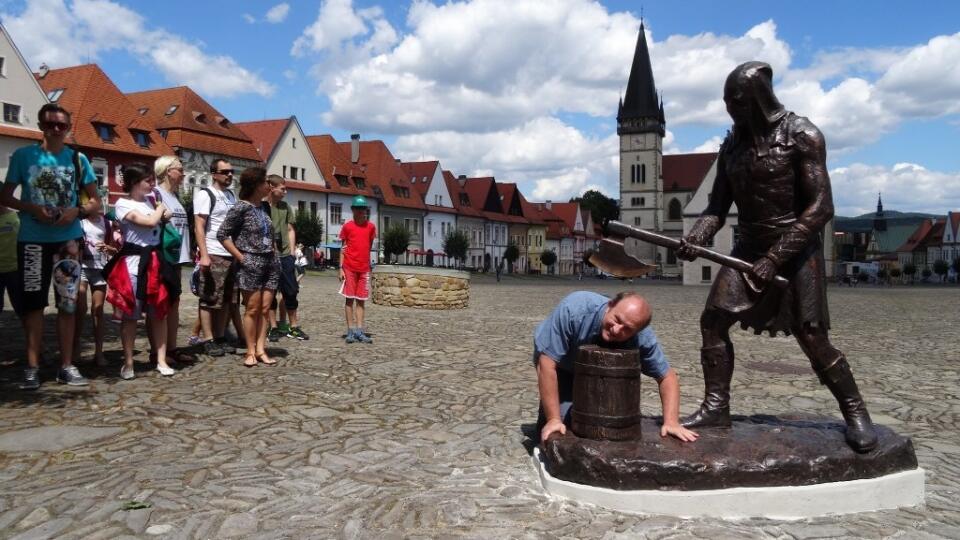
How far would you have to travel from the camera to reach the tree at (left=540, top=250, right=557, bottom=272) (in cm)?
8769

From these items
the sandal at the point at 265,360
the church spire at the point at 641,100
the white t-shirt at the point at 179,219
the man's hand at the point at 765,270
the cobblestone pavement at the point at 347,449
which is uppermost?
the church spire at the point at 641,100

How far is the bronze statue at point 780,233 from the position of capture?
3.65 meters

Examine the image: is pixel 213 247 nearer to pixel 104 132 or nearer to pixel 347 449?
pixel 347 449

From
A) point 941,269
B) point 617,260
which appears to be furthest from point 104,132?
point 941,269

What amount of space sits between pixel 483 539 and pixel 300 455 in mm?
1557

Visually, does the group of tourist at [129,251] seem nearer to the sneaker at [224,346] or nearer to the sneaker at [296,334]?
the sneaker at [224,346]

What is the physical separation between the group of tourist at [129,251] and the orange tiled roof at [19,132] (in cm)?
3496

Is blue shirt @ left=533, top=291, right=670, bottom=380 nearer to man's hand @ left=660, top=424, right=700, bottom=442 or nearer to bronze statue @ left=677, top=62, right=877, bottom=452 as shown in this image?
man's hand @ left=660, top=424, right=700, bottom=442

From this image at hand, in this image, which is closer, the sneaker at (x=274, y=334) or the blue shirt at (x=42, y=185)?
the blue shirt at (x=42, y=185)

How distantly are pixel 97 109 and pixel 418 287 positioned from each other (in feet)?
115

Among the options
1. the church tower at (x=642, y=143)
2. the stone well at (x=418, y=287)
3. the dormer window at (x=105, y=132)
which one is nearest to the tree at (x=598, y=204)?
the church tower at (x=642, y=143)

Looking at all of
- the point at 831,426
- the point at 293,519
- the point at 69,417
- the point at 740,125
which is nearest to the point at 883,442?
the point at 831,426

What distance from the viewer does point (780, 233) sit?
3.73 m

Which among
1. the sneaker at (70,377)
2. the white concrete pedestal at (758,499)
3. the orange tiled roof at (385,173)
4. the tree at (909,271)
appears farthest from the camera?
the tree at (909,271)
